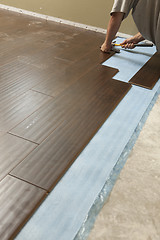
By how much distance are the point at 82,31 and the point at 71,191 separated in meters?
3.48

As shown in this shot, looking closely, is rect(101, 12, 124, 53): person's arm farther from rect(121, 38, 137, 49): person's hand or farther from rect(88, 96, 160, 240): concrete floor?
rect(88, 96, 160, 240): concrete floor

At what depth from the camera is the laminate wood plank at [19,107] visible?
184 cm

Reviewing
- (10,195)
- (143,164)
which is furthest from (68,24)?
(10,195)

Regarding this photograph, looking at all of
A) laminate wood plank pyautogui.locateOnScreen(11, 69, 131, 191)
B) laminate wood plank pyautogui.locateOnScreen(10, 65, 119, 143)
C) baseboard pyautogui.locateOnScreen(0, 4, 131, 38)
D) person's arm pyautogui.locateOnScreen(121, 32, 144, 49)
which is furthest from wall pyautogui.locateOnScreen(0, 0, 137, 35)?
laminate wood plank pyautogui.locateOnScreen(11, 69, 131, 191)

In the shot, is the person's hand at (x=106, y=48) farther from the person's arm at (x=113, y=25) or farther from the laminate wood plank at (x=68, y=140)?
the laminate wood plank at (x=68, y=140)

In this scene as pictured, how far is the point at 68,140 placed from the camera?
1735mm

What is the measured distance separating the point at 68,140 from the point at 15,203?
59 cm

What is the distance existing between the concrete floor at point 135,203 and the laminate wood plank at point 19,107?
816mm

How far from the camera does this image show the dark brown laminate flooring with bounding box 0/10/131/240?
136cm

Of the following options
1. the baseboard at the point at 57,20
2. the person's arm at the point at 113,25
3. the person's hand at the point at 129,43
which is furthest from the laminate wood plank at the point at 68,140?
the baseboard at the point at 57,20

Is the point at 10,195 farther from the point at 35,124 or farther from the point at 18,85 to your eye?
the point at 18,85

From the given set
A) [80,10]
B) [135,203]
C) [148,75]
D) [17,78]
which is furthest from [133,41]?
[135,203]

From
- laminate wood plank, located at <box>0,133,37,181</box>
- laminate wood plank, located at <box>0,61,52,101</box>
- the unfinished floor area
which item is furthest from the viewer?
laminate wood plank, located at <box>0,61,52,101</box>

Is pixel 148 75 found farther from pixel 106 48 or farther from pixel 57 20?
pixel 57 20
